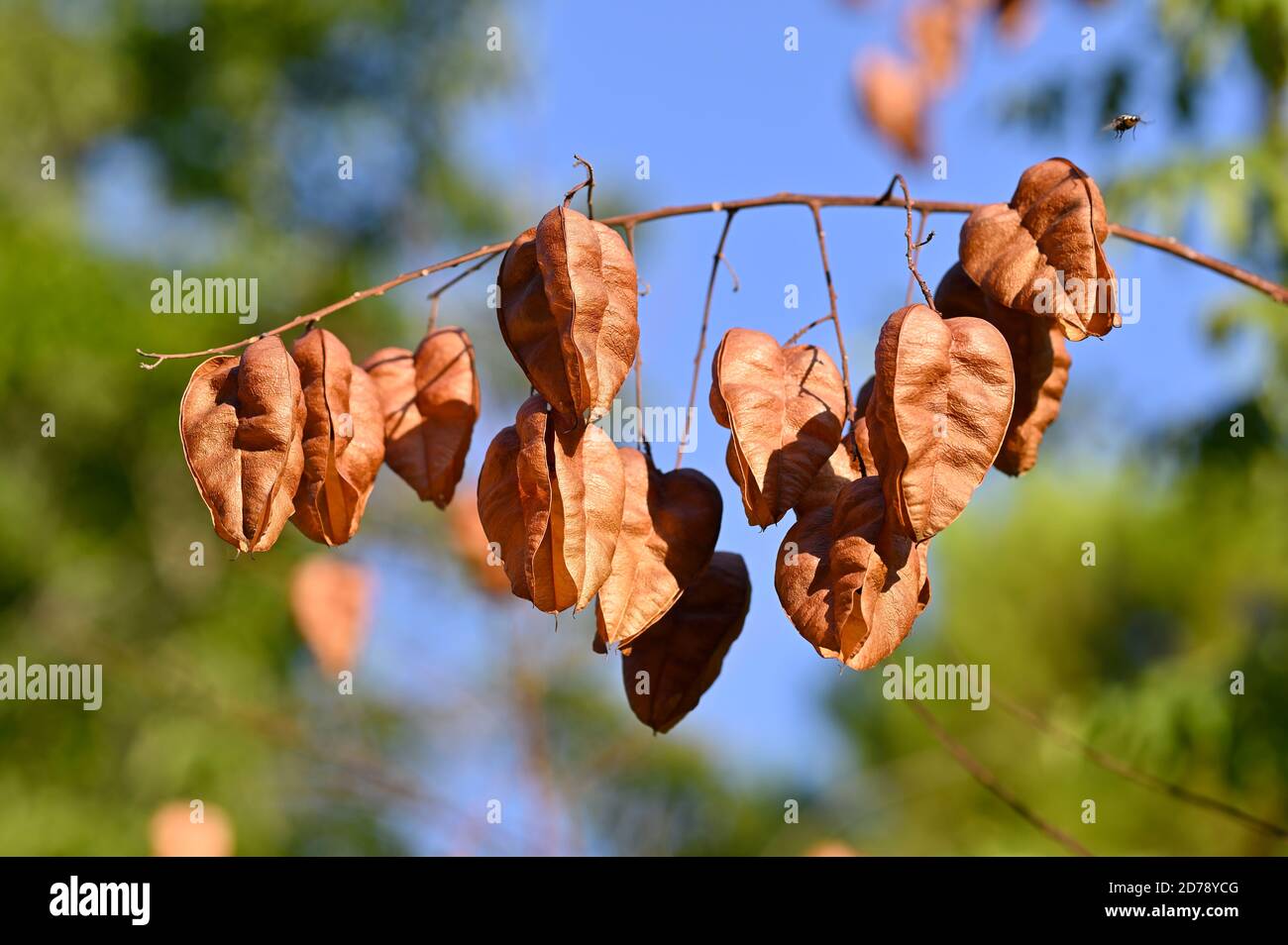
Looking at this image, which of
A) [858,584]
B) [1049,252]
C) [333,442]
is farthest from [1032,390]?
[333,442]

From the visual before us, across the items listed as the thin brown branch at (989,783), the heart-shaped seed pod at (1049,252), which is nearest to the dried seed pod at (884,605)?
the heart-shaped seed pod at (1049,252)

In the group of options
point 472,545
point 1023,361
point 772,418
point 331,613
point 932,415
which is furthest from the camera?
point 472,545

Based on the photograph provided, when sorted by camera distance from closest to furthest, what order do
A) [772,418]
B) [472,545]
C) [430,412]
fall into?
[772,418]
[430,412]
[472,545]

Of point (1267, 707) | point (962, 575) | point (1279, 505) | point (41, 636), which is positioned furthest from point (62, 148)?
point (1267, 707)

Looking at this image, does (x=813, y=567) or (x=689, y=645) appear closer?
(x=813, y=567)

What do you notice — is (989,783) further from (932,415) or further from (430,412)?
(430,412)

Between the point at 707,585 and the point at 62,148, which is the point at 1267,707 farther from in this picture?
the point at 62,148
